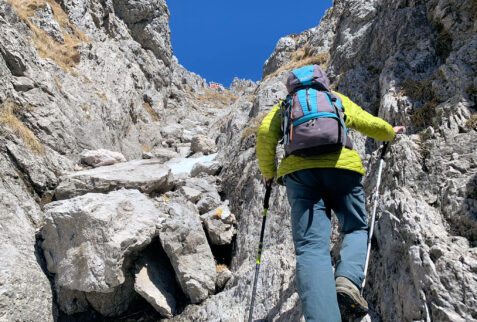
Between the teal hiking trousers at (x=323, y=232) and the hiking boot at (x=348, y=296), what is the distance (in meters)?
0.08

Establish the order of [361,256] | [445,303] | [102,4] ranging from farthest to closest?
[102,4]
[361,256]
[445,303]

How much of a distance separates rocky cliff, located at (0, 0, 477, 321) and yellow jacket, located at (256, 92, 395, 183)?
1.00 meters

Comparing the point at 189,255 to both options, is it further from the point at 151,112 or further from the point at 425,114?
the point at 151,112

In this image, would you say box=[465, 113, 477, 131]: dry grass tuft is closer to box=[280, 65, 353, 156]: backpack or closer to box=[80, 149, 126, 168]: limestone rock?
box=[280, 65, 353, 156]: backpack

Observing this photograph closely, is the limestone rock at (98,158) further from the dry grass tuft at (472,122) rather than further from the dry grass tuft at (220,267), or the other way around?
the dry grass tuft at (472,122)

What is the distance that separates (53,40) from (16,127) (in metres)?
16.1

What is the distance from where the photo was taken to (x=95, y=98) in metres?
17.5

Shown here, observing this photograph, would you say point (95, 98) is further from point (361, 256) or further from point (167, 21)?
point (167, 21)

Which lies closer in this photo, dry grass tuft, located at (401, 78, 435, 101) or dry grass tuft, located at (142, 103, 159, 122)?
dry grass tuft, located at (401, 78, 435, 101)

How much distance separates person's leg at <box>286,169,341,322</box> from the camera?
2.73 metres

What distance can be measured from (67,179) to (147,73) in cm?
2458

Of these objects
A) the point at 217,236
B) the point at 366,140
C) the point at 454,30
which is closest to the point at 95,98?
the point at 217,236

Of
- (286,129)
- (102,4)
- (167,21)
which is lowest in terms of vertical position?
(286,129)

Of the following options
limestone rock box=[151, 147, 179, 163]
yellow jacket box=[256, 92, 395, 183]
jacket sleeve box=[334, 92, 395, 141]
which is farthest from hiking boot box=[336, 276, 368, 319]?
limestone rock box=[151, 147, 179, 163]
